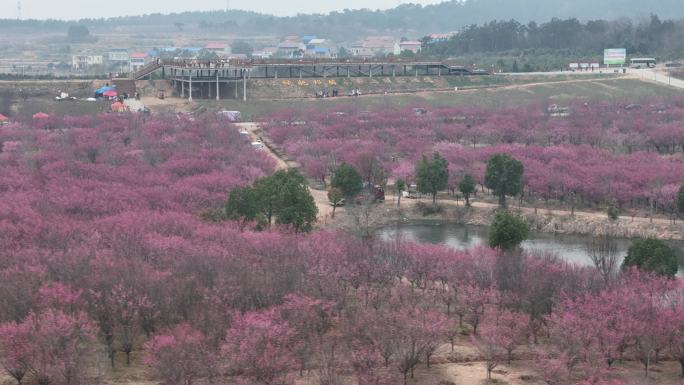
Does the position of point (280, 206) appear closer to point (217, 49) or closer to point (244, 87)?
point (244, 87)

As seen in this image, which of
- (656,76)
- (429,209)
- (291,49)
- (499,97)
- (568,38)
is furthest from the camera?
(291,49)

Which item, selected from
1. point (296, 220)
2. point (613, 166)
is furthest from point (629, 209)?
point (296, 220)

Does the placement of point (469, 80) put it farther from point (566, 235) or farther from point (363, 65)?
point (566, 235)

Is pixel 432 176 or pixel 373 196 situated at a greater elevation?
pixel 432 176

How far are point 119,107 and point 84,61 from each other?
221 feet

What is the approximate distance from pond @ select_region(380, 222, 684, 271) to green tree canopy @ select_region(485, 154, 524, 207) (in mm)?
2368

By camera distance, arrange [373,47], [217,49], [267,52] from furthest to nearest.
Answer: [373,47] < [267,52] < [217,49]

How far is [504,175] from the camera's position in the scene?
48.2 metres

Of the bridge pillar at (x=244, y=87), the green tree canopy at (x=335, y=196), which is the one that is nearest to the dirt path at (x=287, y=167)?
the green tree canopy at (x=335, y=196)

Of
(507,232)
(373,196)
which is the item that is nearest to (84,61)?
(373,196)

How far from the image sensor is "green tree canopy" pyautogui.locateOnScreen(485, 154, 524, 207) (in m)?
48.2

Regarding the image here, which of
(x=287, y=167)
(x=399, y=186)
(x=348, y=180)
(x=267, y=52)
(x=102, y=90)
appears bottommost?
(x=287, y=167)

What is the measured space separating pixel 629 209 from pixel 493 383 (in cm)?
2464

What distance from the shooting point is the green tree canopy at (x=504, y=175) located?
4822 cm
